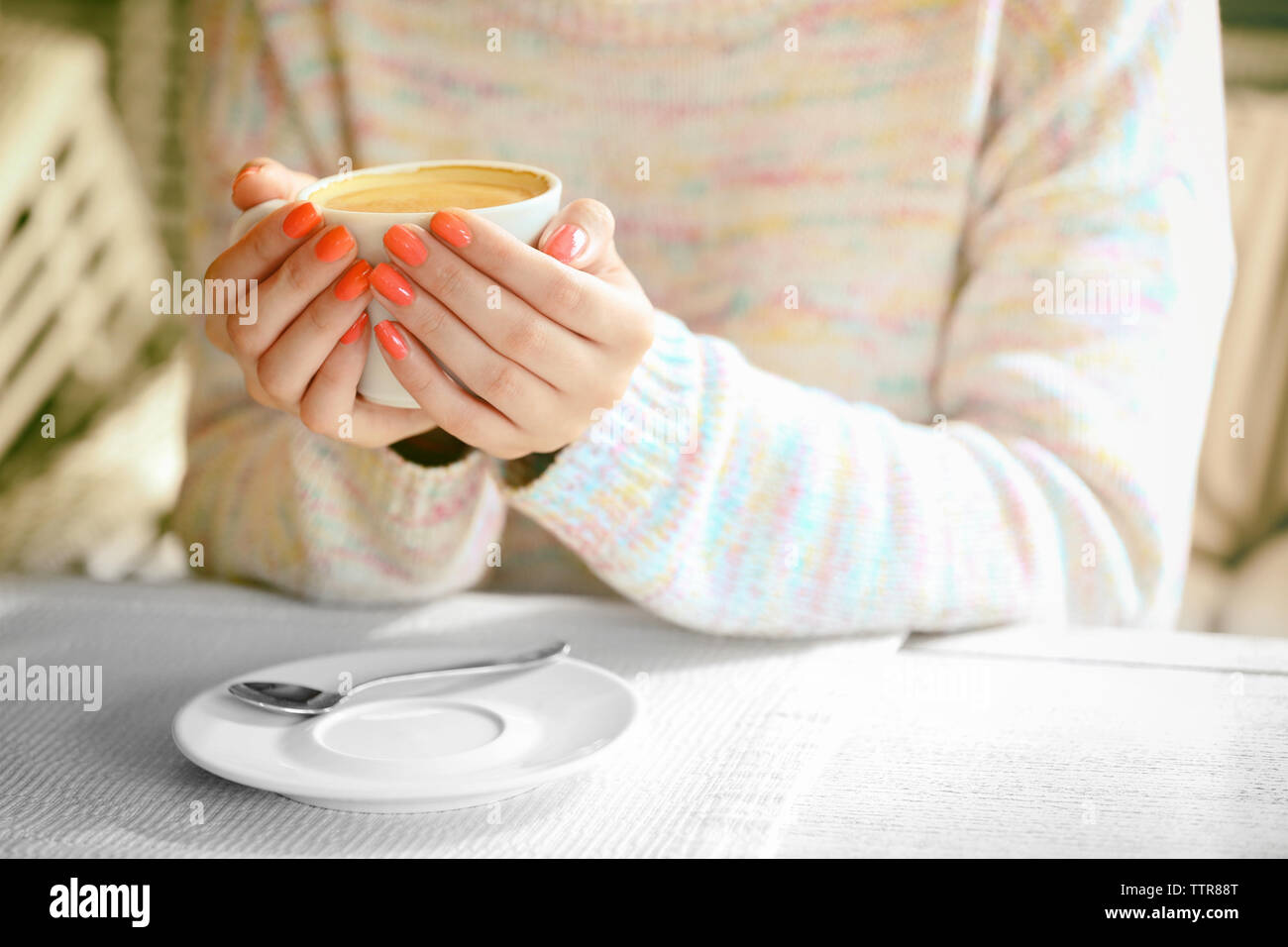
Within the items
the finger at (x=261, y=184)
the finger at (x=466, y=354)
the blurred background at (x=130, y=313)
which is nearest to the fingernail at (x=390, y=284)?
the finger at (x=466, y=354)

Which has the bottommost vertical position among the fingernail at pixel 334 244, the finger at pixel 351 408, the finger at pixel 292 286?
the finger at pixel 351 408

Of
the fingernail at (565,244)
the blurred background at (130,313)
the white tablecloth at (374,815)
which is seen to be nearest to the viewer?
the white tablecloth at (374,815)

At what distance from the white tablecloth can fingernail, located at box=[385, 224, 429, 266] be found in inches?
8.6

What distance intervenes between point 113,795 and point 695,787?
0.75ft

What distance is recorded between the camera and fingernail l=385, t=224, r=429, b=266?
0.51m

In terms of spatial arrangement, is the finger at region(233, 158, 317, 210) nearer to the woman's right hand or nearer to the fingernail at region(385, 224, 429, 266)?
the woman's right hand

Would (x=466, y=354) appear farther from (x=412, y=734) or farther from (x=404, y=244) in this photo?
(x=412, y=734)

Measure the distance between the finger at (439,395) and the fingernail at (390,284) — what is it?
0.02 metres

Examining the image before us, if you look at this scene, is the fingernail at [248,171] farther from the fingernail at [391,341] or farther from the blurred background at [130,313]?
the blurred background at [130,313]

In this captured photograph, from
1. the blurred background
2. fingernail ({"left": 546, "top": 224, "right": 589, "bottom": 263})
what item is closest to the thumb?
fingernail ({"left": 546, "top": 224, "right": 589, "bottom": 263})

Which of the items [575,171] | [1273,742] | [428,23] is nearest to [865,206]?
[575,171]

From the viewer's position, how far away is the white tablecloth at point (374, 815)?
1.45 feet

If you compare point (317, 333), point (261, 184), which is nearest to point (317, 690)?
point (317, 333)

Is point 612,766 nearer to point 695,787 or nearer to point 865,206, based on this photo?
point 695,787
